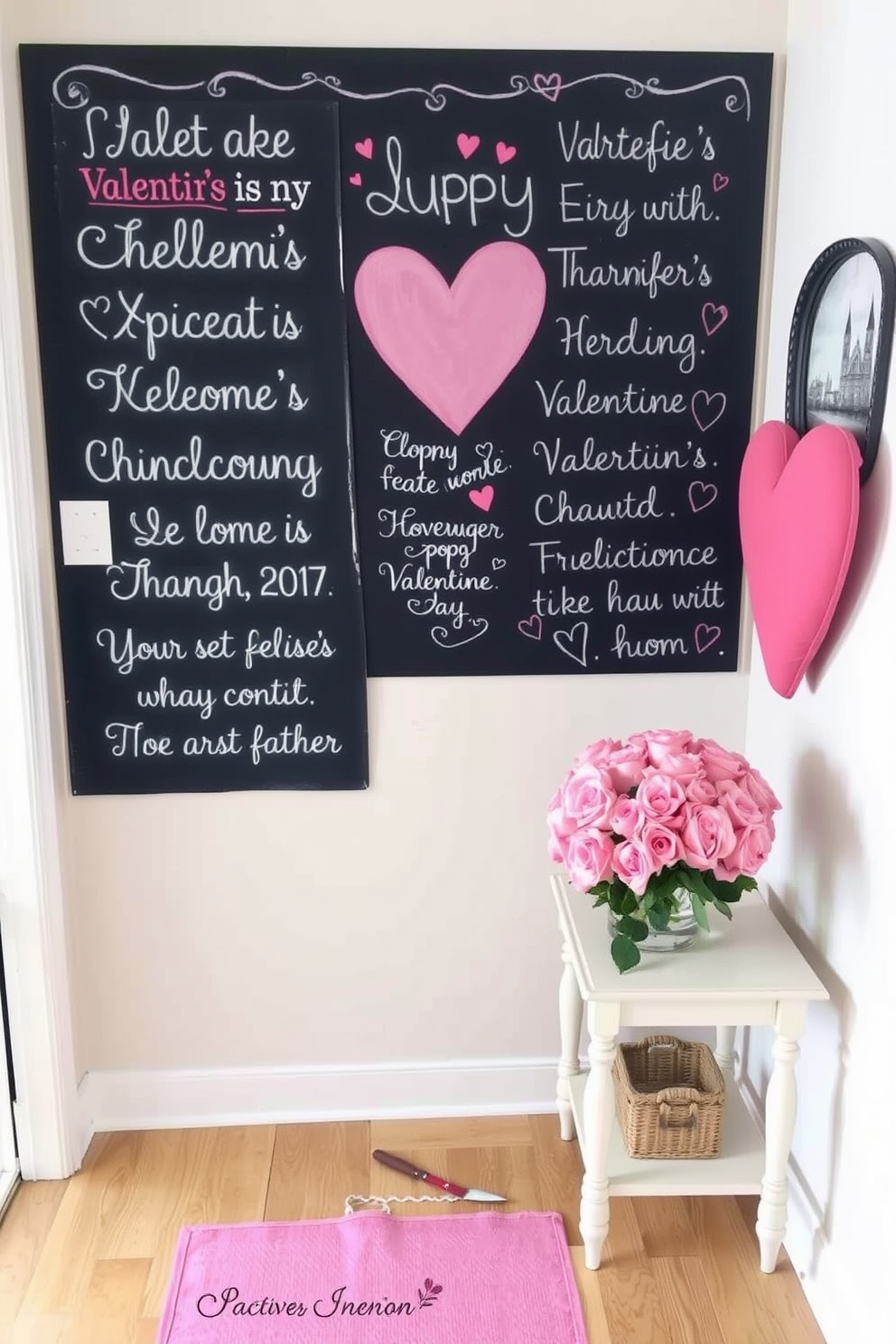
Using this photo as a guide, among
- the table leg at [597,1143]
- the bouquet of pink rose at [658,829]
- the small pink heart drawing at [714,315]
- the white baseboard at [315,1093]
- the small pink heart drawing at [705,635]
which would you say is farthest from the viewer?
the white baseboard at [315,1093]

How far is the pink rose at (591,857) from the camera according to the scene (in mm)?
1727

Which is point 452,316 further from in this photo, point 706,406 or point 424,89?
point 706,406

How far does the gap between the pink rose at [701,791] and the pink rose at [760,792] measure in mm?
81

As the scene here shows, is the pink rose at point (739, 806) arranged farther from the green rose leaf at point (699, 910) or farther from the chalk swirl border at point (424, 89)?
the chalk swirl border at point (424, 89)

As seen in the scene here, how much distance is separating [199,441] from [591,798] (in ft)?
3.21

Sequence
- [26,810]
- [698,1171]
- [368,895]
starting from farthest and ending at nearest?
[368,895]
[26,810]
[698,1171]

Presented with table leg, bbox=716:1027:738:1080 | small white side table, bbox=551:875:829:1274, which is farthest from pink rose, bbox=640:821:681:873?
table leg, bbox=716:1027:738:1080

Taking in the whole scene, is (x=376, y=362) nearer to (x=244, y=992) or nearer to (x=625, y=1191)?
(x=244, y=992)

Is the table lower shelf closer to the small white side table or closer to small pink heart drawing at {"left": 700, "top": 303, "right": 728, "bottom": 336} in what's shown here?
the small white side table

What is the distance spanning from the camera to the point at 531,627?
2166 mm

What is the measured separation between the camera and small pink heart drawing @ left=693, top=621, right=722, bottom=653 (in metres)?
2.19

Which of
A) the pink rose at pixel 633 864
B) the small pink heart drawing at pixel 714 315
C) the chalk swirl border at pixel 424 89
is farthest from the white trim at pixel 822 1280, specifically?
the chalk swirl border at pixel 424 89

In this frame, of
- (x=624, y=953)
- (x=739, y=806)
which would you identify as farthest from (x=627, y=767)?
(x=624, y=953)

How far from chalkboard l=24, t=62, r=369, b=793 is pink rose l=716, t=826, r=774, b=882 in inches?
29.9
